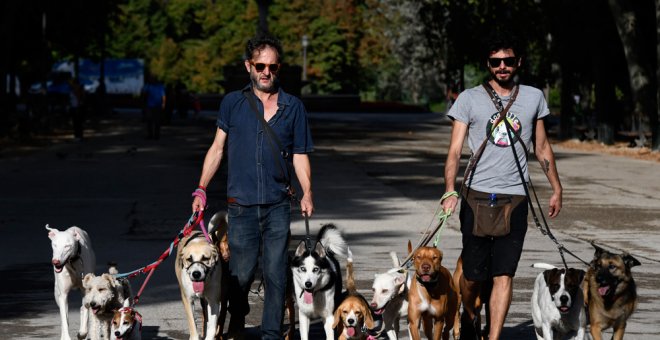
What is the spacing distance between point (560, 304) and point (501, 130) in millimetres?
1214

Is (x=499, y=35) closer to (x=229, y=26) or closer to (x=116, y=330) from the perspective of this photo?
(x=116, y=330)

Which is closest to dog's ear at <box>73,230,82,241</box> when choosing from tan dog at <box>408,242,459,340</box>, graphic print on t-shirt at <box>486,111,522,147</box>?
tan dog at <box>408,242,459,340</box>

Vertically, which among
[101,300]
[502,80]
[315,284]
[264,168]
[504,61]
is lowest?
[101,300]

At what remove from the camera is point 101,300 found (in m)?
9.09

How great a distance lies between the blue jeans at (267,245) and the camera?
346 inches

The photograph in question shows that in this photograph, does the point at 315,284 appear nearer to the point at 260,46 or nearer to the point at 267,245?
the point at 267,245

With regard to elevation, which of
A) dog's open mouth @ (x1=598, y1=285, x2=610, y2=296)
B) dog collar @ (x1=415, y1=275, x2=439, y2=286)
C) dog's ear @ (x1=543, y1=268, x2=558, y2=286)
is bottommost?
dog's open mouth @ (x1=598, y1=285, x2=610, y2=296)

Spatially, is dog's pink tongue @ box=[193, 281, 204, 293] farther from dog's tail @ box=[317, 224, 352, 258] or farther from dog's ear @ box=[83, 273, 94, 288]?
dog's tail @ box=[317, 224, 352, 258]

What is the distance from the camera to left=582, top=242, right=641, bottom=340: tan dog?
917 cm

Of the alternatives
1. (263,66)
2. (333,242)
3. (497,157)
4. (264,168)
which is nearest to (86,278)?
(264,168)

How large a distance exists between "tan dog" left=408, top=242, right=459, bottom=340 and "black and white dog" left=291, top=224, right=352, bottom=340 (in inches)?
21.1

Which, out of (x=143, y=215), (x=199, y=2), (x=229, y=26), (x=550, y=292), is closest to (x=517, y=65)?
(x=550, y=292)

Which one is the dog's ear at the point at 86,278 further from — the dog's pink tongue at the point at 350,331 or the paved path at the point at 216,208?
the dog's pink tongue at the point at 350,331

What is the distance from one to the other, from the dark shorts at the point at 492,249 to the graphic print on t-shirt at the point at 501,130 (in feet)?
1.45
